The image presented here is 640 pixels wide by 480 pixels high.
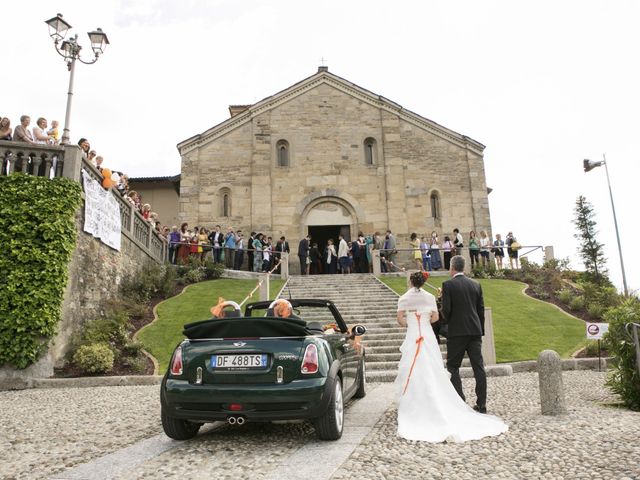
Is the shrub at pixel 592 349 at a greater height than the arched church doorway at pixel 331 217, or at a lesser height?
lesser

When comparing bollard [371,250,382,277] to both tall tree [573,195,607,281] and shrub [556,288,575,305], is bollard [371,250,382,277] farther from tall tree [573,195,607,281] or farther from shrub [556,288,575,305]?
tall tree [573,195,607,281]

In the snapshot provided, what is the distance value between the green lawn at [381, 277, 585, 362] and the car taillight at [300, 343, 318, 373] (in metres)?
7.88

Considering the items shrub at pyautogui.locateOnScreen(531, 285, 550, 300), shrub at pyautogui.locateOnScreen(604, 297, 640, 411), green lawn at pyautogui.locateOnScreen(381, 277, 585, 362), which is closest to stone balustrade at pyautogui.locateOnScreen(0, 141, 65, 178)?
green lawn at pyautogui.locateOnScreen(381, 277, 585, 362)

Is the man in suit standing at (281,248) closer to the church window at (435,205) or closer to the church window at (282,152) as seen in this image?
the church window at (282,152)

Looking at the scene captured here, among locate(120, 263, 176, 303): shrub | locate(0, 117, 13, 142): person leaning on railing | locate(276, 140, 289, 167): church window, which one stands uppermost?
locate(276, 140, 289, 167): church window

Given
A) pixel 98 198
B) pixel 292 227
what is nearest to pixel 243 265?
pixel 292 227

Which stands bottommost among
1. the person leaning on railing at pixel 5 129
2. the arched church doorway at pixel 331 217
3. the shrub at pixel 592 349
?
the shrub at pixel 592 349

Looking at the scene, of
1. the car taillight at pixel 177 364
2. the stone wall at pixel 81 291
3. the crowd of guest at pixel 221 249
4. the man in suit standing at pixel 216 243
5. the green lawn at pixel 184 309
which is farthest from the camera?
the man in suit standing at pixel 216 243

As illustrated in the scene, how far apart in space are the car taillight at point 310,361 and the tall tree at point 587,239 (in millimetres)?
48633

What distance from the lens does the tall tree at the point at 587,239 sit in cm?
4731

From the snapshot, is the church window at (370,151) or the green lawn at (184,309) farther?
the church window at (370,151)

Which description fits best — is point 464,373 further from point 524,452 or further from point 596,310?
point 596,310

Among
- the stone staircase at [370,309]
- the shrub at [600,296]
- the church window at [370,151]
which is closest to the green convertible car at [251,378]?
the stone staircase at [370,309]

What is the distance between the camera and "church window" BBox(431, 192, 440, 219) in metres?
26.6
